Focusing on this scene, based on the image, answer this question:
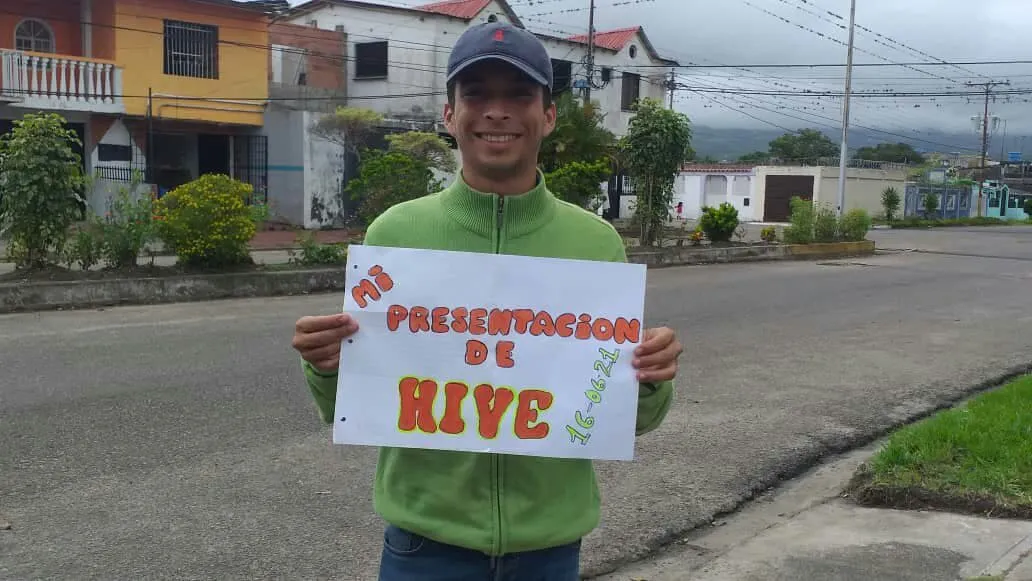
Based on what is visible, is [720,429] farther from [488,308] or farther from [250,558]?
[488,308]

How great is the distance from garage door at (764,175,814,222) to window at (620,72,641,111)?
15.9 m

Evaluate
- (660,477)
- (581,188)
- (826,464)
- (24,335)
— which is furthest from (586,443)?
(581,188)

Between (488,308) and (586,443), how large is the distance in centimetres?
38

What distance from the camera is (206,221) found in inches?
467

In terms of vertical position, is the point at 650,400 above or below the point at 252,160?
below

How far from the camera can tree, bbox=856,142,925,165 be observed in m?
103

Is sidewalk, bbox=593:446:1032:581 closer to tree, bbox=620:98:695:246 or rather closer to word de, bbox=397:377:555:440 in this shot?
word de, bbox=397:377:555:440

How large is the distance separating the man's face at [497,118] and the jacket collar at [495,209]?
0.06m

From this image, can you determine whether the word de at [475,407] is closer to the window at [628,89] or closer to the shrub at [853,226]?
the shrub at [853,226]

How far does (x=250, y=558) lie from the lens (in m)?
3.90

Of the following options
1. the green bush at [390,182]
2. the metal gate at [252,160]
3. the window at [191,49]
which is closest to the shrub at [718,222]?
the green bush at [390,182]

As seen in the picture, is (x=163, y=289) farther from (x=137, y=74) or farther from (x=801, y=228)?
(x=801, y=228)

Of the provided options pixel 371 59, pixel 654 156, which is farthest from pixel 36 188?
pixel 371 59

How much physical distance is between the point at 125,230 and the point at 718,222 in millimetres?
13566
